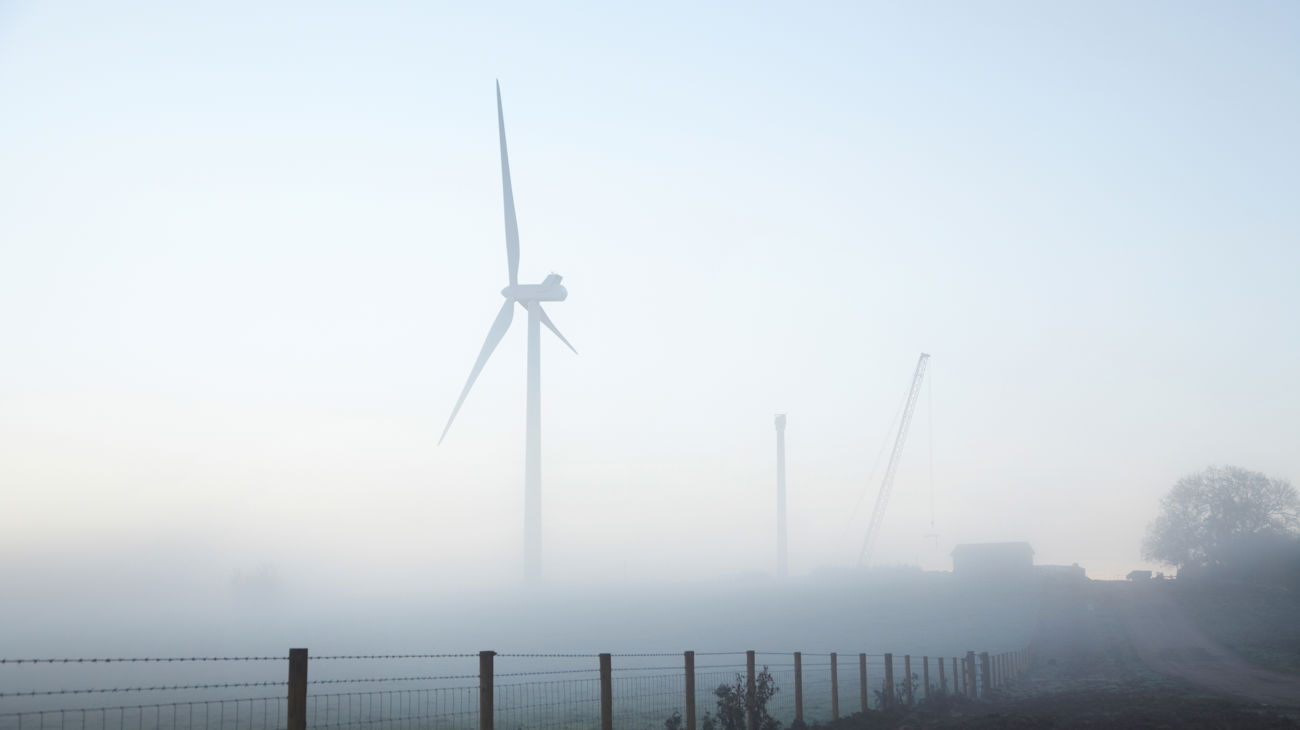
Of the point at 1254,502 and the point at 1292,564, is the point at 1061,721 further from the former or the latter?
the point at 1254,502

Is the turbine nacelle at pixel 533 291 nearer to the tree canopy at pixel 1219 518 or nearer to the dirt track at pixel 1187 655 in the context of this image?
the dirt track at pixel 1187 655

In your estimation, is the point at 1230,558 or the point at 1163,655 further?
the point at 1230,558

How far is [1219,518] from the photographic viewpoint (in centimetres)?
16050

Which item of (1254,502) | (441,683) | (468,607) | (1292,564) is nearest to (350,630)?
(468,607)

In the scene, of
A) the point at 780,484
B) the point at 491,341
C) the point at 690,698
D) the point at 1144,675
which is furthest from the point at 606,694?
the point at 780,484

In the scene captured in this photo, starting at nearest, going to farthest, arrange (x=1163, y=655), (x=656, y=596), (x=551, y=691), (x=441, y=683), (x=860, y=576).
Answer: (x=551, y=691) → (x=1163, y=655) → (x=441, y=683) → (x=656, y=596) → (x=860, y=576)

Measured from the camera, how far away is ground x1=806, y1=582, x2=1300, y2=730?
82.7 feet

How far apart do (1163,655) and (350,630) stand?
81601 mm

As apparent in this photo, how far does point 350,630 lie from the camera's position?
112 m

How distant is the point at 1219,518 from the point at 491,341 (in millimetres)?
120853

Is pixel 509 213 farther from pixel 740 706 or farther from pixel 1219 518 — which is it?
pixel 1219 518

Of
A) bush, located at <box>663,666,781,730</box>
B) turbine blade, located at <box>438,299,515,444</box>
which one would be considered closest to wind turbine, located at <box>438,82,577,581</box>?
turbine blade, located at <box>438,299,515,444</box>

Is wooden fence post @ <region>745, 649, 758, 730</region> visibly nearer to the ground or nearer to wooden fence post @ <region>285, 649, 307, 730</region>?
the ground

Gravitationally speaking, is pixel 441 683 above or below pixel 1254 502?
below
